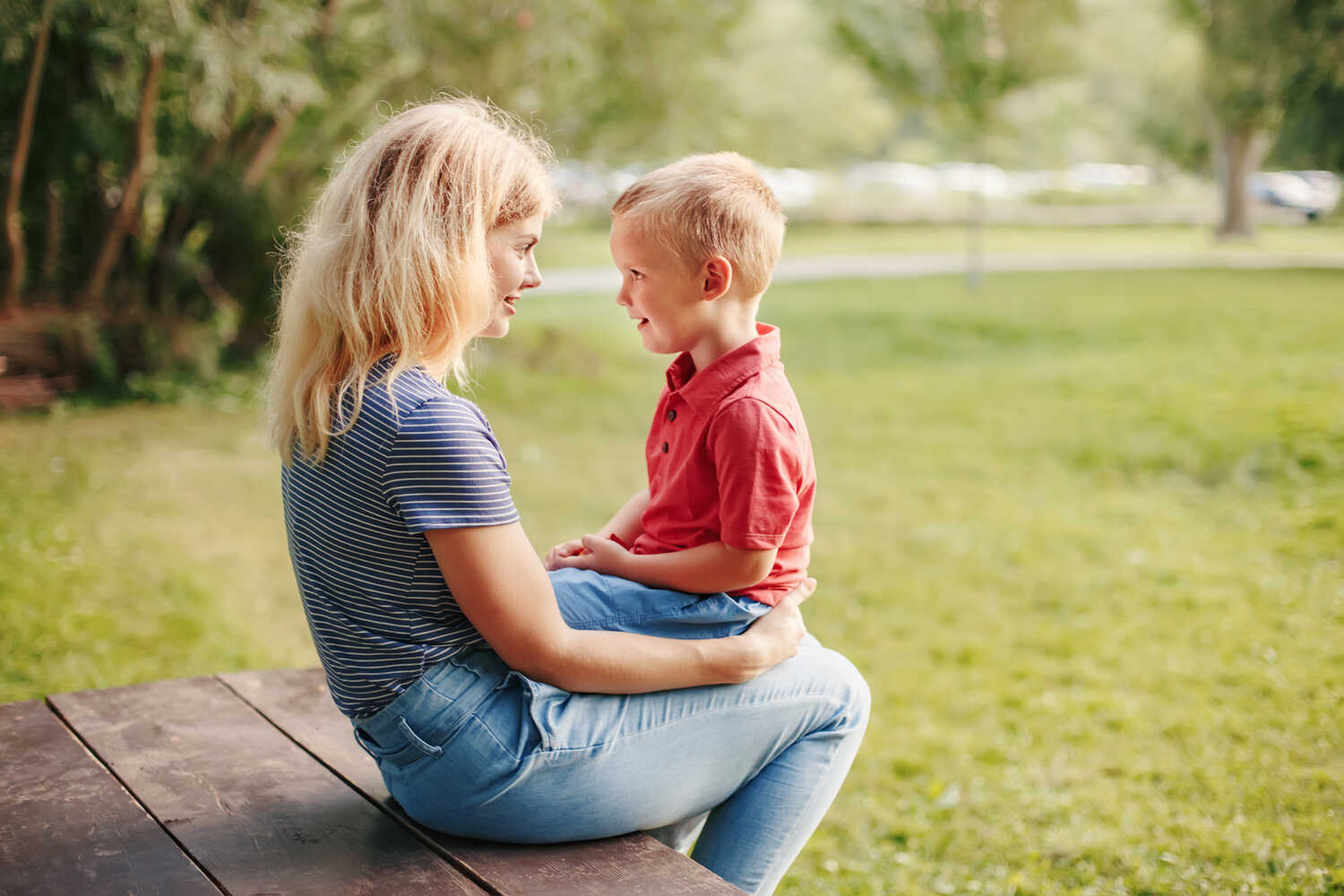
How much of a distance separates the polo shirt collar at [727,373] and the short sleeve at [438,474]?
46cm

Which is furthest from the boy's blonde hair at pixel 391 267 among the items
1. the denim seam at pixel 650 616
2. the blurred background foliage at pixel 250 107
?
the blurred background foliage at pixel 250 107

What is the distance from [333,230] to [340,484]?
0.38 metres

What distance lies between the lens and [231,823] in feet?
6.24

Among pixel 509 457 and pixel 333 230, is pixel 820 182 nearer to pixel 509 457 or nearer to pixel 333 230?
pixel 509 457

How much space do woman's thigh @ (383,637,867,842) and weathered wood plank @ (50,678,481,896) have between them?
4.4 inches

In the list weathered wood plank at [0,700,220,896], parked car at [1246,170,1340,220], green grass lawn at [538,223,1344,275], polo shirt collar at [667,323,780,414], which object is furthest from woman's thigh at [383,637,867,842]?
parked car at [1246,170,1340,220]

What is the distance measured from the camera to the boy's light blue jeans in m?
1.81

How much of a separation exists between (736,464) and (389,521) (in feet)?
1.77

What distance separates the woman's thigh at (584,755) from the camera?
1.80 meters

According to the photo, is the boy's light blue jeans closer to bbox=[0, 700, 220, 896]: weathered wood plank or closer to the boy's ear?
bbox=[0, 700, 220, 896]: weathered wood plank

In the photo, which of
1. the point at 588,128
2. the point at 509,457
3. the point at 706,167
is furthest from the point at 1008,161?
the point at 706,167

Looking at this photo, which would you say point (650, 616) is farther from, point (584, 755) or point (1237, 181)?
point (1237, 181)

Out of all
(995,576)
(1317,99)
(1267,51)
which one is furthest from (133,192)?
(1317,99)

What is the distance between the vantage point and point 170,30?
267 inches
